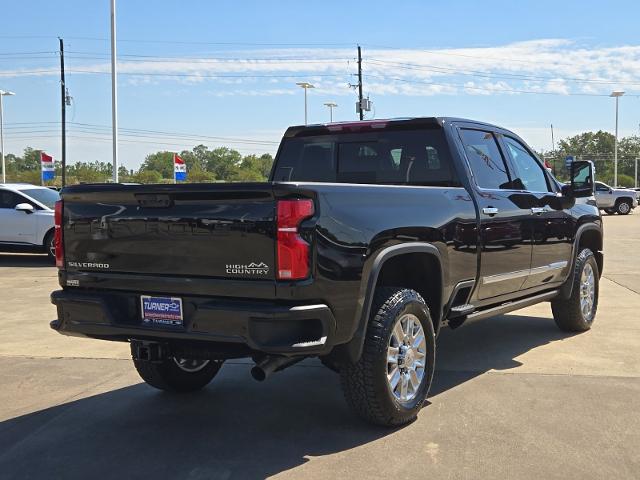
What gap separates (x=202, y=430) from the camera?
4.30m

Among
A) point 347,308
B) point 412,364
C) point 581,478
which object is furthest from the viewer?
point 412,364

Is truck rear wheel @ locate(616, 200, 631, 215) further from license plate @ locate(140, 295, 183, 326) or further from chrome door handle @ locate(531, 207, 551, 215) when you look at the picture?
license plate @ locate(140, 295, 183, 326)

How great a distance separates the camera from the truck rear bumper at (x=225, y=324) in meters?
3.51

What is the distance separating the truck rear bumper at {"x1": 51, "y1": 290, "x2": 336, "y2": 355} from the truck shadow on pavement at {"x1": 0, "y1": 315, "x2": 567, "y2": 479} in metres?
0.65

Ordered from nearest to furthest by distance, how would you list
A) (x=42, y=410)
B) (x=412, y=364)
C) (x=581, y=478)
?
(x=581, y=478), (x=412, y=364), (x=42, y=410)

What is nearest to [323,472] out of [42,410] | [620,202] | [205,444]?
[205,444]

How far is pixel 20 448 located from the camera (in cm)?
401

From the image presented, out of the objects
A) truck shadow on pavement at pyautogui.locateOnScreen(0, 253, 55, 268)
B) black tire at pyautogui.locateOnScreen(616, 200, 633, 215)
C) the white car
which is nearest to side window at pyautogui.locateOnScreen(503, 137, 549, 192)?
the white car

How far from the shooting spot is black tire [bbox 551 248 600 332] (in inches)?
268

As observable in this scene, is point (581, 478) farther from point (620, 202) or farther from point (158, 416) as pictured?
point (620, 202)

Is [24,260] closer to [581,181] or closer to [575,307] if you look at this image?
[575,307]

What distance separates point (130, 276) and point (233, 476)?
129cm

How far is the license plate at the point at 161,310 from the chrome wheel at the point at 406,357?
4.20ft

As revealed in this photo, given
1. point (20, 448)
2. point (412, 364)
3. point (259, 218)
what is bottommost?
point (20, 448)
